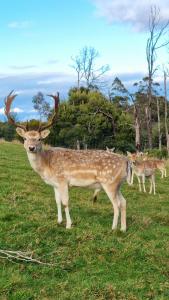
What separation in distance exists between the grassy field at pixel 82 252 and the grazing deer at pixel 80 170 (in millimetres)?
583

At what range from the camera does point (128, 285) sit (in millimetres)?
7305

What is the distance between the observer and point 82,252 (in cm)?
834

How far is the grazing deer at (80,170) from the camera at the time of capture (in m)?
10.1

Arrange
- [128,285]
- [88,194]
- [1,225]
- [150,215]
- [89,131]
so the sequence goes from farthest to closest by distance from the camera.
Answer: [89,131]
[88,194]
[150,215]
[1,225]
[128,285]

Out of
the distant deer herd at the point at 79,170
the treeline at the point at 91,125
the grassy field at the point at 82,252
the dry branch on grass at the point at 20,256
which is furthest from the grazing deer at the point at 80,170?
the treeline at the point at 91,125

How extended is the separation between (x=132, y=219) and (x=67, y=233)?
2340 millimetres

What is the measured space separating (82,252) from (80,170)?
2276 mm

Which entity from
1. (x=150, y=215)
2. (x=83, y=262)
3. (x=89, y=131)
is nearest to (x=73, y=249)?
(x=83, y=262)

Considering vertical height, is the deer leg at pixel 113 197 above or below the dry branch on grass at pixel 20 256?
above

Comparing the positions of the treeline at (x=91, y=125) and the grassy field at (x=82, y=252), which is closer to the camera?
the grassy field at (x=82, y=252)

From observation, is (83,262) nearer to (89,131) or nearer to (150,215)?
(150,215)

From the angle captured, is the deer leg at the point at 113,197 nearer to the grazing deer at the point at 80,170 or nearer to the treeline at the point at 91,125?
the grazing deer at the point at 80,170

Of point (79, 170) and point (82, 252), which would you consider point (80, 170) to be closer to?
point (79, 170)

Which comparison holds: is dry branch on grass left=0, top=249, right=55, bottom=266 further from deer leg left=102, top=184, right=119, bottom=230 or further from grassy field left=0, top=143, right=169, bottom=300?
deer leg left=102, top=184, right=119, bottom=230
